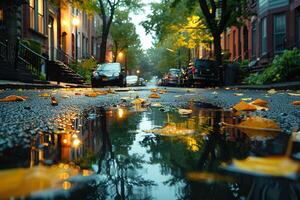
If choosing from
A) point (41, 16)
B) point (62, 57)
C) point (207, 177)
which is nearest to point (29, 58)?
point (41, 16)

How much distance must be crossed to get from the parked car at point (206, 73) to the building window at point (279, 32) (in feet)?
15.2

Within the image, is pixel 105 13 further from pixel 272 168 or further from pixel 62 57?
pixel 272 168

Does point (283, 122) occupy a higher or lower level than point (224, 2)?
lower

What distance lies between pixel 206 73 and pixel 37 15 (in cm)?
1068

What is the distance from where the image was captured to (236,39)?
3778 centimetres

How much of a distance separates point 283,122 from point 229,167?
199 centimetres

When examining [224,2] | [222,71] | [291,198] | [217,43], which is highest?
[224,2]

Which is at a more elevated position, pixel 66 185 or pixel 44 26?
pixel 44 26

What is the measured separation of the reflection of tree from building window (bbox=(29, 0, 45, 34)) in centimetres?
2278

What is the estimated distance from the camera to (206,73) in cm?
2525

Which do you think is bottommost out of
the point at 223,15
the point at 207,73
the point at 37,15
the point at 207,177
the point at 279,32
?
the point at 207,177

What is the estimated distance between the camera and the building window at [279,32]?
87.7 ft

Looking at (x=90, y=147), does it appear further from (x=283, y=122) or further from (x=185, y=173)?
(x=283, y=122)

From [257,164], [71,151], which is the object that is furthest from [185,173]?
[71,151]
